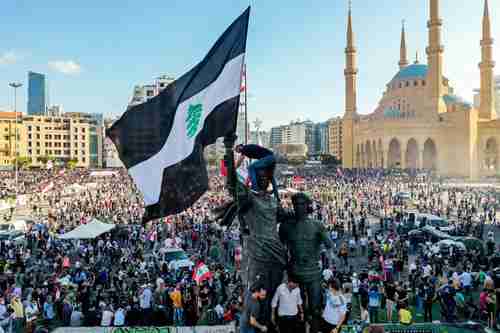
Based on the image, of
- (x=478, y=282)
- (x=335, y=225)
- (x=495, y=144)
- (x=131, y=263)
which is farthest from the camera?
(x=495, y=144)

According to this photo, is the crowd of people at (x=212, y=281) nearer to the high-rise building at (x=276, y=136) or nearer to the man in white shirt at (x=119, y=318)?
the man in white shirt at (x=119, y=318)

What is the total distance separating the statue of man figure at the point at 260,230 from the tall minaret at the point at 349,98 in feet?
230

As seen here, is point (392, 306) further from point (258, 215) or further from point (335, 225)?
point (335, 225)

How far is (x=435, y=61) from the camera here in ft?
204

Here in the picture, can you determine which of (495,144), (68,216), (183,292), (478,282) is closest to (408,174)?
(495,144)

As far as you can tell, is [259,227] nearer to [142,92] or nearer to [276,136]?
[142,92]

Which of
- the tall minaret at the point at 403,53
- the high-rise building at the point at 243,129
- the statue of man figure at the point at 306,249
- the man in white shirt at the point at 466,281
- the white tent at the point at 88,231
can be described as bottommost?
the man in white shirt at the point at 466,281

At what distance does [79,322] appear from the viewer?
9.16 meters

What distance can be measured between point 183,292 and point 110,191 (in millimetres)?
30787

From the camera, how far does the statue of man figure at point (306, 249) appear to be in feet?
14.1

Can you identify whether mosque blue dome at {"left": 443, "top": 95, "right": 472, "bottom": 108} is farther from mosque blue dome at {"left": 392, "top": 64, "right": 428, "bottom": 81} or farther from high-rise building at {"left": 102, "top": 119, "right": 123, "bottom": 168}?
high-rise building at {"left": 102, "top": 119, "right": 123, "bottom": 168}

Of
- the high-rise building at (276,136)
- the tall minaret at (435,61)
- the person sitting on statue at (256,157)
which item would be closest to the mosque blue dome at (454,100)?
the tall minaret at (435,61)

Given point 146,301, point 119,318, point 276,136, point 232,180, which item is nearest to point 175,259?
point 146,301

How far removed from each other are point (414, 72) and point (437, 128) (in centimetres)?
1418
